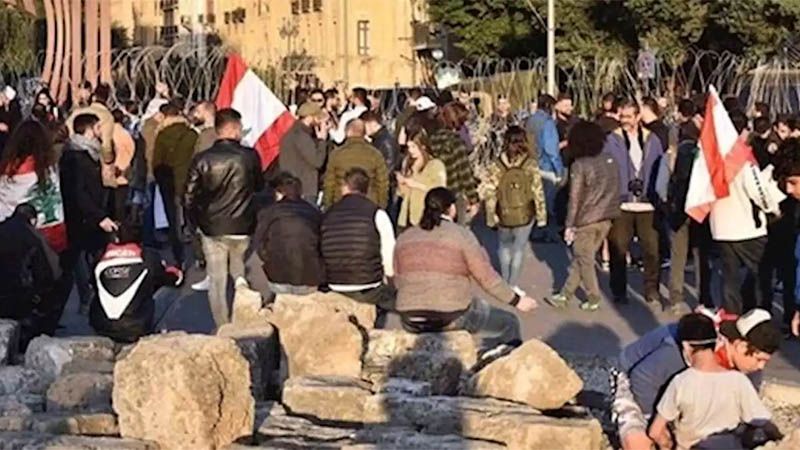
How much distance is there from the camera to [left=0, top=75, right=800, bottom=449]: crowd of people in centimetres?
711

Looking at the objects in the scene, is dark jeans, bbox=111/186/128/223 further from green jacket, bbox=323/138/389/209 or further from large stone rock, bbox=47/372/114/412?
large stone rock, bbox=47/372/114/412

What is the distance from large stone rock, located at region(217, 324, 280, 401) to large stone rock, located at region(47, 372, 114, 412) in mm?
695

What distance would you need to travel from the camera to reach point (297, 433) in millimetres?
7070

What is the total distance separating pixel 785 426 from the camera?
25.1 feet

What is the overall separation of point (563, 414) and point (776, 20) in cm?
3599

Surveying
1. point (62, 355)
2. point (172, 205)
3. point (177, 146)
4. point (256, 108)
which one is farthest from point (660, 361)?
point (172, 205)

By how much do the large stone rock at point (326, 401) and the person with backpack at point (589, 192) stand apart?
5.22 meters

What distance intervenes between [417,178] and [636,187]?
6.04 feet

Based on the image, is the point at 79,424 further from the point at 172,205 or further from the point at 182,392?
the point at 172,205

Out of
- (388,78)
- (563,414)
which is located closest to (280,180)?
(563,414)

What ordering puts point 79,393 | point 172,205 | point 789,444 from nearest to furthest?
point 789,444, point 79,393, point 172,205

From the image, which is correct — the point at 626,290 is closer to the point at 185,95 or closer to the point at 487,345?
the point at 487,345

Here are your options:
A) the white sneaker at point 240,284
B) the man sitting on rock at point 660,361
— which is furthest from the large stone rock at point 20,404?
the man sitting on rock at point 660,361

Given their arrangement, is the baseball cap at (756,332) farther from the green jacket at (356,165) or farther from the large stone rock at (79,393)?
the green jacket at (356,165)
